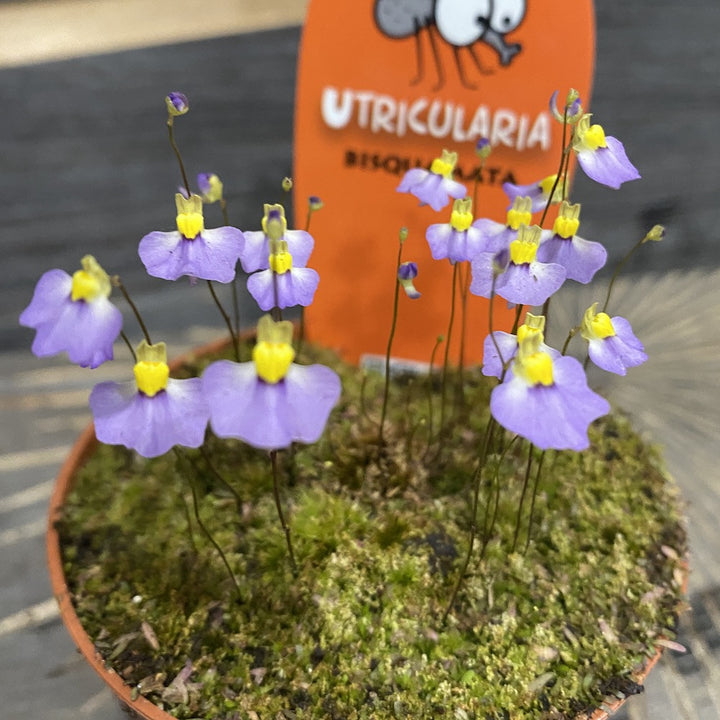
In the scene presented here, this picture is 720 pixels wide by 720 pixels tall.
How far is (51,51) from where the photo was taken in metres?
1.23

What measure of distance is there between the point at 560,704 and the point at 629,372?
55 cm

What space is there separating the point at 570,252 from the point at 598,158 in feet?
0.27

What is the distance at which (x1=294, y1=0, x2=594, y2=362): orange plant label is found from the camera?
78cm

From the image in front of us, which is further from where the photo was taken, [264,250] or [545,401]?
[264,250]

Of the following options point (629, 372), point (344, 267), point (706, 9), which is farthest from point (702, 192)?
point (344, 267)

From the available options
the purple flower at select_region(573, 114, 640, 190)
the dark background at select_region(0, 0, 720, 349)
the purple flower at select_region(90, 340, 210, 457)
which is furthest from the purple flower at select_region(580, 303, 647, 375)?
the dark background at select_region(0, 0, 720, 349)

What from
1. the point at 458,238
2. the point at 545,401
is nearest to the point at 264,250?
the point at 458,238

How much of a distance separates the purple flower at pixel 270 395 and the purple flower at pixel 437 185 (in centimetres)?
29

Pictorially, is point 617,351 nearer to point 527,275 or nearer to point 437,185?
point 527,275

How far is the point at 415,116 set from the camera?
839mm

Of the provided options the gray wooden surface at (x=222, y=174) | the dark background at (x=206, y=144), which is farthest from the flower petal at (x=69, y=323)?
the dark background at (x=206, y=144)

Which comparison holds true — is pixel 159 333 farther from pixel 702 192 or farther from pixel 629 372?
pixel 702 192

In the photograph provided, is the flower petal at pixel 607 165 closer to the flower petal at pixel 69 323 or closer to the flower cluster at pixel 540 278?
the flower cluster at pixel 540 278

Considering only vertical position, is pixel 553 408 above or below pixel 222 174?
above
